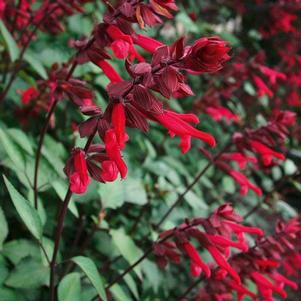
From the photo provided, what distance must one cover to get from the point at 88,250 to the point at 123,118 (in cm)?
107

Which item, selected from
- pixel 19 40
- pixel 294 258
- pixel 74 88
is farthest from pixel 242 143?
pixel 19 40

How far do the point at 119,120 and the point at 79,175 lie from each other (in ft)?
0.49

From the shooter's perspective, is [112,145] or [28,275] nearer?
[112,145]

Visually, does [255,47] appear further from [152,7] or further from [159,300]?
[152,7]

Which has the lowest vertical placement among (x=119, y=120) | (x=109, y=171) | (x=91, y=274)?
(x=91, y=274)

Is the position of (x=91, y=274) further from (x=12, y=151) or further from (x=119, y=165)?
(x=12, y=151)

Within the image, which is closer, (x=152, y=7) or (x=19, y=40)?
(x=152, y=7)

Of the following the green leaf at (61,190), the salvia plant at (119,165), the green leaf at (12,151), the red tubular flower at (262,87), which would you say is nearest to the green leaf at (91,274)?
the salvia plant at (119,165)

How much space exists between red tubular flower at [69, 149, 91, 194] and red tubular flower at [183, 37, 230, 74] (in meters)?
0.28

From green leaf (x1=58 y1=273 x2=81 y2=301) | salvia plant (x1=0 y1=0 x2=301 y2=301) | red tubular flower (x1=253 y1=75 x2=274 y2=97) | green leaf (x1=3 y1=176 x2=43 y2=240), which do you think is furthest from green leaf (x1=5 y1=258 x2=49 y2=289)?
red tubular flower (x1=253 y1=75 x2=274 y2=97)

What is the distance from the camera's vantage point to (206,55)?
0.79 metres

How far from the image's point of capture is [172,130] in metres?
0.93

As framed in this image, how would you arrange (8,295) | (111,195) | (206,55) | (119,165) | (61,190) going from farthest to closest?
(111,195) → (61,190) → (8,295) → (119,165) → (206,55)

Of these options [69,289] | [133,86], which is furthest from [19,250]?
[133,86]
